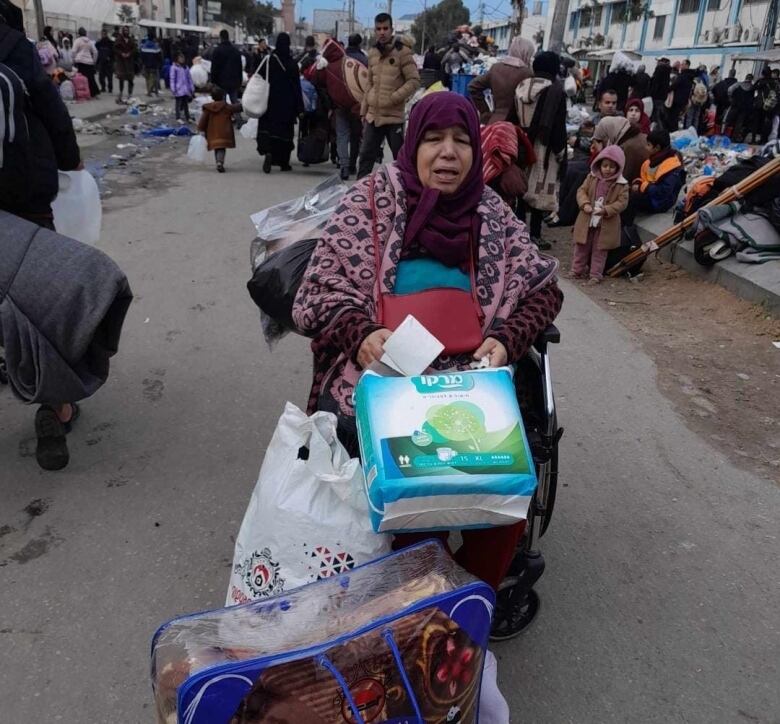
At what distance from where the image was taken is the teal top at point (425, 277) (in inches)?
84.6

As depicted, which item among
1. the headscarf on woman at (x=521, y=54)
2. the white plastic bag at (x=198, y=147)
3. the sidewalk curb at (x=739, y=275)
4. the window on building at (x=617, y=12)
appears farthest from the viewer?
the window on building at (x=617, y=12)

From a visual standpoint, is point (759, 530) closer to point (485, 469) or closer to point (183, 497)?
point (485, 469)

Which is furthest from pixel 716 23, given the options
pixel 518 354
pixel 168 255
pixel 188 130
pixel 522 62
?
pixel 518 354

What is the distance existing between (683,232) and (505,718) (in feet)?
19.2

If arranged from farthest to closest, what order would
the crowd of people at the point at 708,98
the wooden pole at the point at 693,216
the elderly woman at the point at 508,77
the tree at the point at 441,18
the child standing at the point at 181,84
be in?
the tree at the point at 441,18 → the crowd of people at the point at 708,98 → the child standing at the point at 181,84 → the elderly woman at the point at 508,77 → the wooden pole at the point at 693,216

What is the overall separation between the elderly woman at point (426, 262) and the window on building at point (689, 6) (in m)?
42.0

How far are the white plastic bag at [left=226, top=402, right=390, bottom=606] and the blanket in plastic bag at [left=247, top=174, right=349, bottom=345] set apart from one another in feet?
2.33

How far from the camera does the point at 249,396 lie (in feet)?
12.4

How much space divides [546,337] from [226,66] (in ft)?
42.2

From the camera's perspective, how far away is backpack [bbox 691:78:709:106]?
17.1 metres

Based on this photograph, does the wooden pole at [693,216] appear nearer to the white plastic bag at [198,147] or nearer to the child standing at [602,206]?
the child standing at [602,206]

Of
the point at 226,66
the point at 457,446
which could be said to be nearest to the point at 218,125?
the point at 226,66

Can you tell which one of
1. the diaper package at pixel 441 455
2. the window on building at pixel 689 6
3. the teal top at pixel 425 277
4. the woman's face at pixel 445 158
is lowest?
the diaper package at pixel 441 455

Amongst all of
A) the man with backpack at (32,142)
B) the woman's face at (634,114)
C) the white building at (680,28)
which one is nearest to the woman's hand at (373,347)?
the man with backpack at (32,142)
